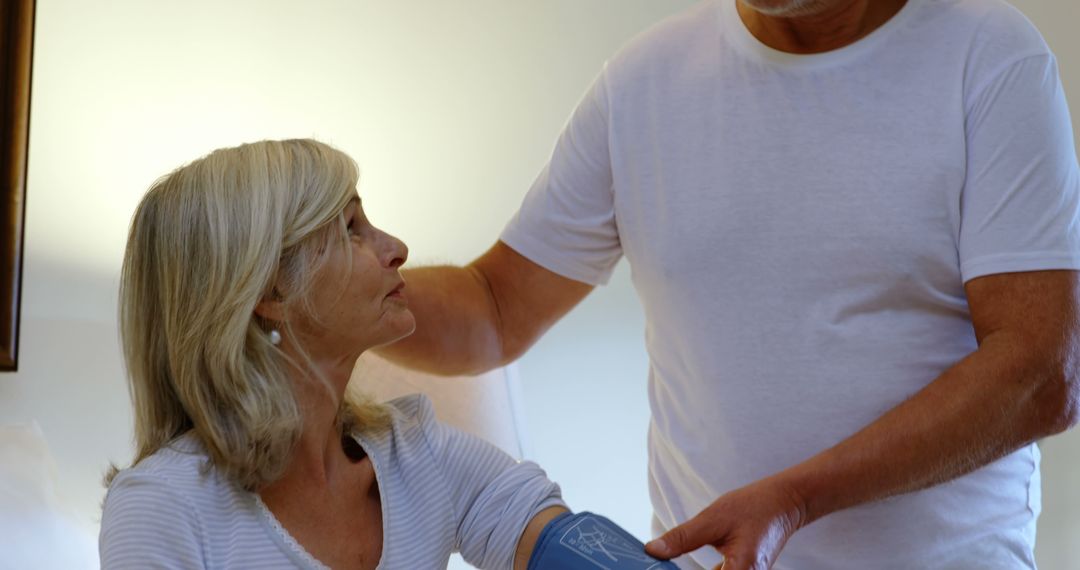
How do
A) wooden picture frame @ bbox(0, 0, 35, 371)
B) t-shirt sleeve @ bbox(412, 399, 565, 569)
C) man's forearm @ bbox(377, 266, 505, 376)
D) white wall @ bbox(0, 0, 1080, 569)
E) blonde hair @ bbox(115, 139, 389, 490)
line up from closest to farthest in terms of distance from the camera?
blonde hair @ bbox(115, 139, 389, 490) → t-shirt sleeve @ bbox(412, 399, 565, 569) → man's forearm @ bbox(377, 266, 505, 376) → wooden picture frame @ bbox(0, 0, 35, 371) → white wall @ bbox(0, 0, 1080, 569)

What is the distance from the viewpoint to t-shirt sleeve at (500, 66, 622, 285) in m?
1.61

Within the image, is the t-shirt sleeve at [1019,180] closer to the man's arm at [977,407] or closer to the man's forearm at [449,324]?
the man's arm at [977,407]

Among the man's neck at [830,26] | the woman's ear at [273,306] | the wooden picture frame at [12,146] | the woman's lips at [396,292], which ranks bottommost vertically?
the wooden picture frame at [12,146]

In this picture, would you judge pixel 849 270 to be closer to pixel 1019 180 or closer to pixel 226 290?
pixel 1019 180

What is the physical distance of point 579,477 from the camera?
107 inches

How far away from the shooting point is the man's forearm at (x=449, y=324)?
5.29ft

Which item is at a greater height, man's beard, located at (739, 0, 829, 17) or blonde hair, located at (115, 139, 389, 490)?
man's beard, located at (739, 0, 829, 17)

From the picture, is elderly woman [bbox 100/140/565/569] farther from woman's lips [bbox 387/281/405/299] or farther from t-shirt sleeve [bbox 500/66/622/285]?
t-shirt sleeve [bbox 500/66/622/285]

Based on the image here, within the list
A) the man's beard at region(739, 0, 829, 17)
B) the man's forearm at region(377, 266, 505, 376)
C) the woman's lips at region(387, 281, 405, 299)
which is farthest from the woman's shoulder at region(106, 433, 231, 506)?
the man's beard at region(739, 0, 829, 17)

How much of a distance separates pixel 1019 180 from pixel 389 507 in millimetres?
766

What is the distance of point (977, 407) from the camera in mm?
1283

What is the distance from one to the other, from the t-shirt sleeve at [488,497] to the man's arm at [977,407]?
11.8 inches

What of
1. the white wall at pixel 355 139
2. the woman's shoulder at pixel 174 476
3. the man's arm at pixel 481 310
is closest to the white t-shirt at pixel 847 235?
the man's arm at pixel 481 310

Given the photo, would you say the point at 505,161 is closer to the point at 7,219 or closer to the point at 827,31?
the point at 7,219
